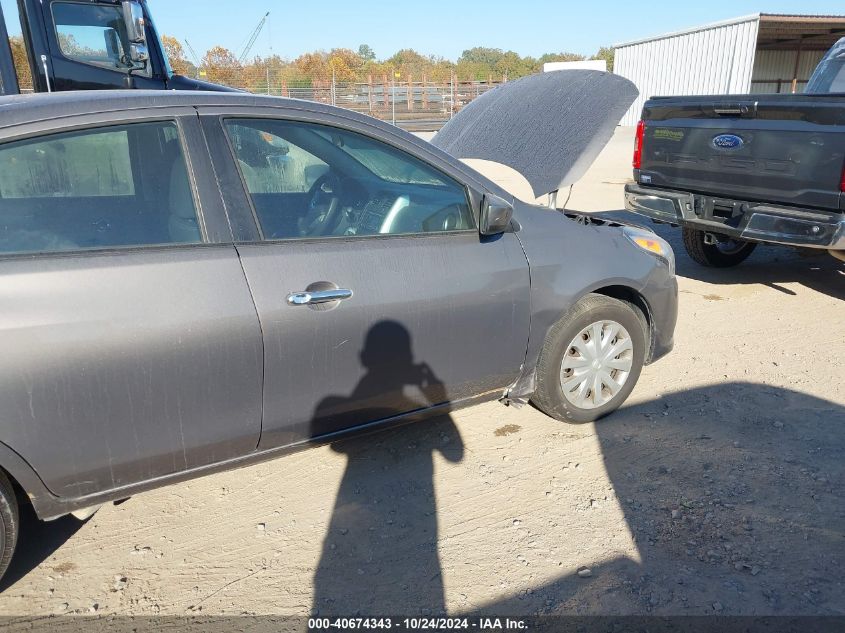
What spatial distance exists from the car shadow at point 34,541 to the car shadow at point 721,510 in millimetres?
1805

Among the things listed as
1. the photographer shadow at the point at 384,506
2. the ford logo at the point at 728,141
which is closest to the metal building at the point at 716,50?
the ford logo at the point at 728,141

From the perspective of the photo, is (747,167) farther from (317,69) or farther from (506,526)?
(317,69)

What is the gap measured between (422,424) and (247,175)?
5.68 feet

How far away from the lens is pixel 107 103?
2.48 meters

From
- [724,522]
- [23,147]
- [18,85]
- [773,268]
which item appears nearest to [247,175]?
[23,147]

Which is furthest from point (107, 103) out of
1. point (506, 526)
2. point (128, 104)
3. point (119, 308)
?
point (506, 526)

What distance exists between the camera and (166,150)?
2.58 metres

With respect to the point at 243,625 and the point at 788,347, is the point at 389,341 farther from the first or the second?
the point at 788,347

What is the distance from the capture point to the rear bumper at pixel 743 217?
4.85 meters

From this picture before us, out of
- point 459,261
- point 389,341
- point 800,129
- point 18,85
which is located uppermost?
point 18,85

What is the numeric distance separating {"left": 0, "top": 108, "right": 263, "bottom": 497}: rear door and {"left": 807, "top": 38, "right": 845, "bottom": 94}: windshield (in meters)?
7.34

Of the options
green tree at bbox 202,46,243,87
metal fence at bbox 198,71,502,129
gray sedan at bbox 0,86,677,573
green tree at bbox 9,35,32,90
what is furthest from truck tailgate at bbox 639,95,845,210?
green tree at bbox 202,46,243,87

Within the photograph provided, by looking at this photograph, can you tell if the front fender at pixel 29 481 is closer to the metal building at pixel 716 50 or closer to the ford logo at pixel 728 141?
the ford logo at pixel 728 141

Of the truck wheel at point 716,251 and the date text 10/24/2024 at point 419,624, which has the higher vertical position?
the truck wheel at point 716,251
